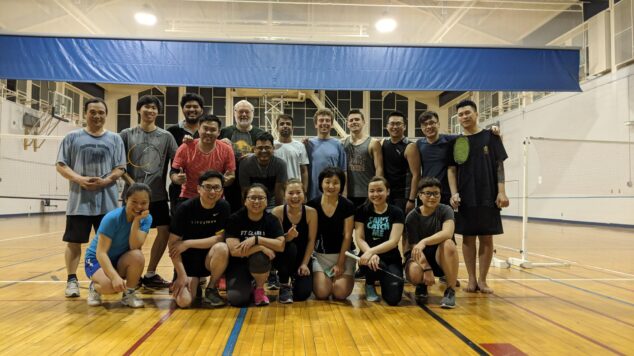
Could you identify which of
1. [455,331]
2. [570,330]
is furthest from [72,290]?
[570,330]

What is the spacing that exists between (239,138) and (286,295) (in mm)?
2043

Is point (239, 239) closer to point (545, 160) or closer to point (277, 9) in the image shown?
point (277, 9)

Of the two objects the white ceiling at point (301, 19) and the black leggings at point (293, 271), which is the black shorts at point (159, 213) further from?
the white ceiling at point (301, 19)

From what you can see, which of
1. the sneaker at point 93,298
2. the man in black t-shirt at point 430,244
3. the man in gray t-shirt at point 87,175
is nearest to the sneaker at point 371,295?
the man in black t-shirt at point 430,244

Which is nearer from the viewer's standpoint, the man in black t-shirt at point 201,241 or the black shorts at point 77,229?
the man in black t-shirt at point 201,241

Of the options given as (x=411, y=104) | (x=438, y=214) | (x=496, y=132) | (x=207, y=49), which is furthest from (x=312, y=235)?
(x=411, y=104)

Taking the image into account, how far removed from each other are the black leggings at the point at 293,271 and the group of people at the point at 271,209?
0.01m

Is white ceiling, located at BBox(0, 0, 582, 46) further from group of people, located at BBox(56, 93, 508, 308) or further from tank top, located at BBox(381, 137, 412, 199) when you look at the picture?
group of people, located at BBox(56, 93, 508, 308)

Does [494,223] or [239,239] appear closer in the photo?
[239,239]

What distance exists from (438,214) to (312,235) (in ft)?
4.25

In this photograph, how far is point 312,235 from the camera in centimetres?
438

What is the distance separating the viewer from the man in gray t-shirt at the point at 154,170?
15.6ft

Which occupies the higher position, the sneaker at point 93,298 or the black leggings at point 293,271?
the black leggings at point 293,271

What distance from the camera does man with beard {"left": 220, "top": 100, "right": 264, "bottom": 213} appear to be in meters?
5.02
